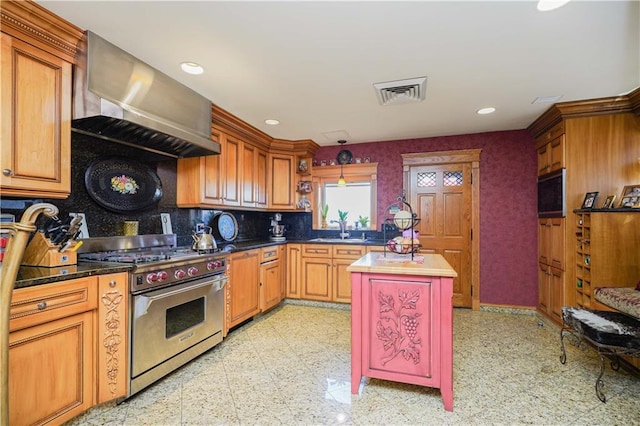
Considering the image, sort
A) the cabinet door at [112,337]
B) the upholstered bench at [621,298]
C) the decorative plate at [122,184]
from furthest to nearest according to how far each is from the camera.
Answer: the decorative plate at [122,184]
the upholstered bench at [621,298]
the cabinet door at [112,337]

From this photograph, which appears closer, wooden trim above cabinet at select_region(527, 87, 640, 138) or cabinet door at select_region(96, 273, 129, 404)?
cabinet door at select_region(96, 273, 129, 404)

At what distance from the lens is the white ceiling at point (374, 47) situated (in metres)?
1.68

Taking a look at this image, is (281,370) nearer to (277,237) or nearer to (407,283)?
(407,283)

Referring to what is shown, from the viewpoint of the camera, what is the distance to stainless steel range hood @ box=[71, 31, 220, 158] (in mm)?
1915

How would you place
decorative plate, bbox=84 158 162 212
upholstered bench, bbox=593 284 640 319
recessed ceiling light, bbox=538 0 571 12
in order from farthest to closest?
decorative plate, bbox=84 158 162 212
upholstered bench, bbox=593 284 640 319
recessed ceiling light, bbox=538 0 571 12

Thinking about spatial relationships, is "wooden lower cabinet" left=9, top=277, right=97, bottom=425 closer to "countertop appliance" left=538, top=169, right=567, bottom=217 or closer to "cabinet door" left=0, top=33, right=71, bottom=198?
"cabinet door" left=0, top=33, right=71, bottom=198

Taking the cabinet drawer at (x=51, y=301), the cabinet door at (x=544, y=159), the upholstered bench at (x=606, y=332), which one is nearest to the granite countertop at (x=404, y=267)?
the upholstered bench at (x=606, y=332)

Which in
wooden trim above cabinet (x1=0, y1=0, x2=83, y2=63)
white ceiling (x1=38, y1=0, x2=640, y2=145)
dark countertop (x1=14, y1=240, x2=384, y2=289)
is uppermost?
Result: white ceiling (x1=38, y1=0, x2=640, y2=145)

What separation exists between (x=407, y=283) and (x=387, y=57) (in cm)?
160

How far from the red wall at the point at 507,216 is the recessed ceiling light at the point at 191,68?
3383 mm

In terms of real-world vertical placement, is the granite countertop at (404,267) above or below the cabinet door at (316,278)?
above

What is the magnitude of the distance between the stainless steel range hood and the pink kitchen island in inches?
71.3

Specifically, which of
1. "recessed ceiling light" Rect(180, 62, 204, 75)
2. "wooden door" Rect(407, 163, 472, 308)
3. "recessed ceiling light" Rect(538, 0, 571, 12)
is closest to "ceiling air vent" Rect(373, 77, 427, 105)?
"recessed ceiling light" Rect(538, 0, 571, 12)

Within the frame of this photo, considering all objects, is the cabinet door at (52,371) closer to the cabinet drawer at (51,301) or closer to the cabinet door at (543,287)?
the cabinet drawer at (51,301)
